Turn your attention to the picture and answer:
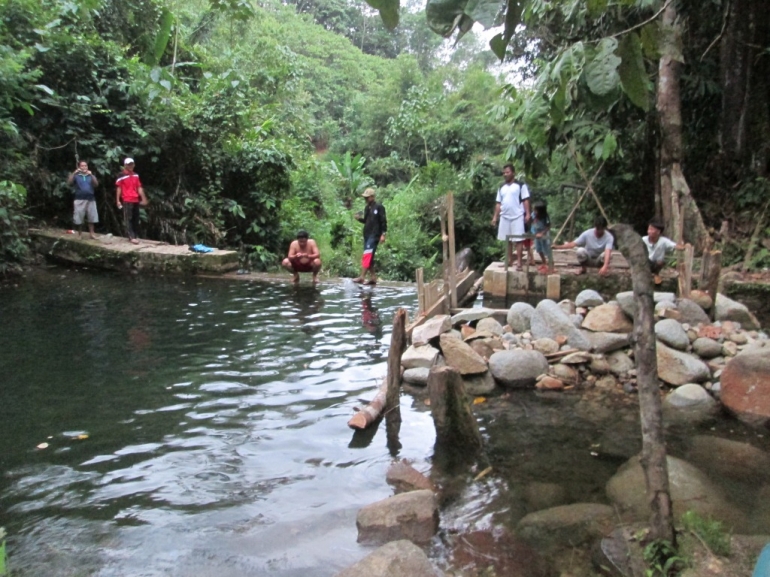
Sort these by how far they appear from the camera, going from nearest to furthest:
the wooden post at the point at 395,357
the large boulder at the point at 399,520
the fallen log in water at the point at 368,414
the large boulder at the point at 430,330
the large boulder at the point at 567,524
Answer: the large boulder at the point at 399,520 → the large boulder at the point at 567,524 → the fallen log in water at the point at 368,414 → the wooden post at the point at 395,357 → the large boulder at the point at 430,330

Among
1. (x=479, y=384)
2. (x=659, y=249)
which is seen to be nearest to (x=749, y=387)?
(x=479, y=384)

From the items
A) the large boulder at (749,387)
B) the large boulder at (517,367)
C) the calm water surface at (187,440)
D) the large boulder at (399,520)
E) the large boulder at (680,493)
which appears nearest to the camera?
the calm water surface at (187,440)

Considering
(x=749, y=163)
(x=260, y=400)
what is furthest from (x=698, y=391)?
(x=749, y=163)

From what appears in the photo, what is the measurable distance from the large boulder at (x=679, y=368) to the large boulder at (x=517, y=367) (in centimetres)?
123

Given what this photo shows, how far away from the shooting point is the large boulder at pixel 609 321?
319 inches

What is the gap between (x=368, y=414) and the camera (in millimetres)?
Answer: 5824

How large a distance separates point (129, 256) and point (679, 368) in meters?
10.5

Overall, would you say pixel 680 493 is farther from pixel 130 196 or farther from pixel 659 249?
pixel 130 196

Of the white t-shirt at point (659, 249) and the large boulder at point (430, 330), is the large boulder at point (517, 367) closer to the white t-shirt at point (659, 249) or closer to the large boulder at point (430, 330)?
the large boulder at point (430, 330)

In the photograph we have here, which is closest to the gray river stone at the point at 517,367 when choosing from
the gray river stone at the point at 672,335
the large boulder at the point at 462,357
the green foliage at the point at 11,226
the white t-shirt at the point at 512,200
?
the large boulder at the point at 462,357

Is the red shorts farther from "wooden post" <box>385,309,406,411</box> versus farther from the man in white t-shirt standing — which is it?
"wooden post" <box>385,309,406,411</box>

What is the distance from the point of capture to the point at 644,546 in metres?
3.82

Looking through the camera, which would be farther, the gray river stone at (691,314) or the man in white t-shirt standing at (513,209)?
the man in white t-shirt standing at (513,209)

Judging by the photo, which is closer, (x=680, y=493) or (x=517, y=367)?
(x=680, y=493)
